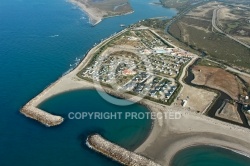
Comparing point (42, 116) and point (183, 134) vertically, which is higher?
point (42, 116)

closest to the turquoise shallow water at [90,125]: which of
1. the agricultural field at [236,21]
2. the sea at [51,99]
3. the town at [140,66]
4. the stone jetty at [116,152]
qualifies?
the sea at [51,99]

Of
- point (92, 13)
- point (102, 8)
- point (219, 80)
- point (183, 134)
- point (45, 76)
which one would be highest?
point (102, 8)

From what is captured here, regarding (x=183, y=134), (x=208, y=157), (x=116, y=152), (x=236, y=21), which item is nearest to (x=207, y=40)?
(x=236, y=21)

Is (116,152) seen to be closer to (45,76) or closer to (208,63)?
(45,76)

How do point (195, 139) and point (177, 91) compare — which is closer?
point (195, 139)

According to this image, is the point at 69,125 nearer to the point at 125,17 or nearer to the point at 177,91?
the point at 177,91

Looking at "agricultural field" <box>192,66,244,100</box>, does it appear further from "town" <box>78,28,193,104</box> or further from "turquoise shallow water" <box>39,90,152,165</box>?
"turquoise shallow water" <box>39,90,152,165</box>

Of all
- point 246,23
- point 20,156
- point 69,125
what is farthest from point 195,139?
point 246,23
